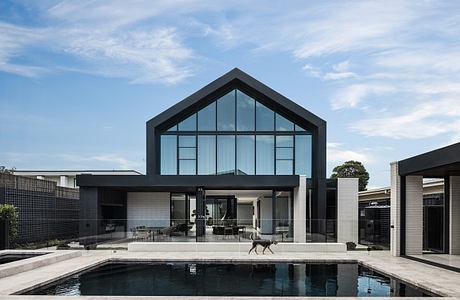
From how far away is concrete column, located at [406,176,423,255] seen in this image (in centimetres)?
1911

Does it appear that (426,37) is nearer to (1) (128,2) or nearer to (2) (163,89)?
(1) (128,2)

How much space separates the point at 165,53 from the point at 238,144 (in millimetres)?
7808

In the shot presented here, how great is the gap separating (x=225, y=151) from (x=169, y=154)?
3207 mm

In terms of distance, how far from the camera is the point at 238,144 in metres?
26.6

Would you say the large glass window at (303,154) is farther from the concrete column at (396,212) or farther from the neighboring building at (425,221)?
the concrete column at (396,212)

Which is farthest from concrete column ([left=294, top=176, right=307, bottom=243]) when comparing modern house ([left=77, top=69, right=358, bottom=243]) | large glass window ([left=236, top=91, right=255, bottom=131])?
large glass window ([left=236, top=91, right=255, bottom=131])

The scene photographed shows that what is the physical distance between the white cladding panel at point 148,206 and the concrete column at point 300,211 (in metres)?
7.83

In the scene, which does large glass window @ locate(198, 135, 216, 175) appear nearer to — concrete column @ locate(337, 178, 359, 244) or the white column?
concrete column @ locate(337, 178, 359, 244)

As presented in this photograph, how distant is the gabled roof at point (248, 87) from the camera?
25.8 meters

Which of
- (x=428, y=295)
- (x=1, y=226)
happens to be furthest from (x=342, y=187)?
(x=1, y=226)

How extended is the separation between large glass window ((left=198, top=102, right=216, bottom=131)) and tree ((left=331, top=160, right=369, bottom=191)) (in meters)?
39.8

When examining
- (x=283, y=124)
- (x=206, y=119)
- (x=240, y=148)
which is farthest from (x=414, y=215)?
(x=206, y=119)

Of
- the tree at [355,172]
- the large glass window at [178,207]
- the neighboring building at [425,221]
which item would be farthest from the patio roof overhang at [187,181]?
the tree at [355,172]

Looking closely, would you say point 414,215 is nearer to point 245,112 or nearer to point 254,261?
point 254,261
